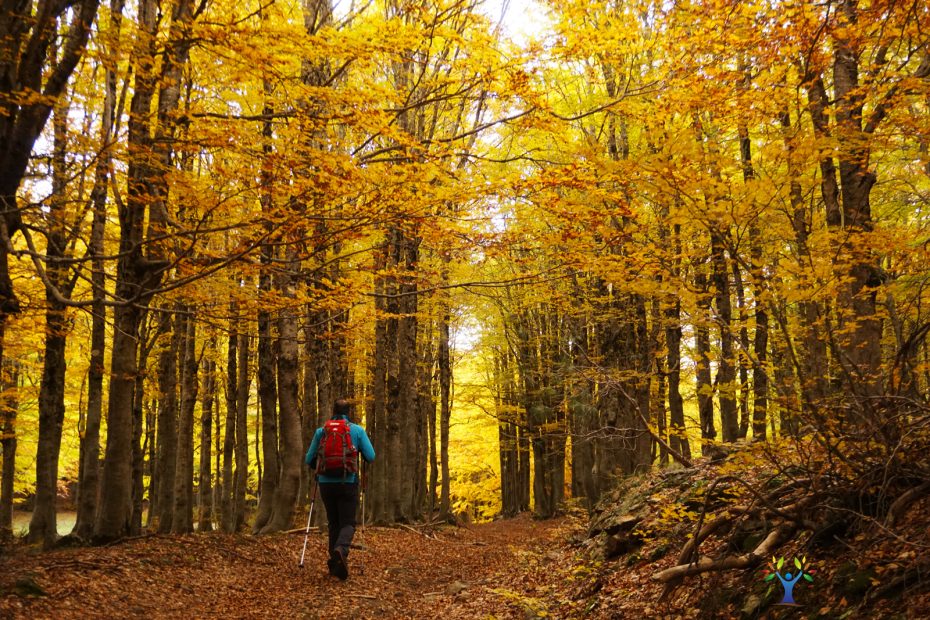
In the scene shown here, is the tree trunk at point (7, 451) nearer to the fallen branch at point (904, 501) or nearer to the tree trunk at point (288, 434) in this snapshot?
the tree trunk at point (288, 434)

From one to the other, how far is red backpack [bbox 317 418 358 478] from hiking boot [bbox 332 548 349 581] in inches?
36.0

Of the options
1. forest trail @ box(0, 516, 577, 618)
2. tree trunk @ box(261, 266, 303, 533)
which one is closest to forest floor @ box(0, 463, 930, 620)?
forest trail @ box(0, 516, 577, 618)

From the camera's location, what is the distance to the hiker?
753cm

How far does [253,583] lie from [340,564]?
105cm

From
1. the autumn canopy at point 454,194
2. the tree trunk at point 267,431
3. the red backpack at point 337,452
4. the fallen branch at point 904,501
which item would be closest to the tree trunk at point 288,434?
the autumn canopy at point 454,194

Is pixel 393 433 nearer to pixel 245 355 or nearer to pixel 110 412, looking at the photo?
pixel 245 355

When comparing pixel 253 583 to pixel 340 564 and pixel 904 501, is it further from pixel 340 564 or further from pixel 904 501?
pixel 904 501

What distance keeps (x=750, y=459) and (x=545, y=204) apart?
439 cm

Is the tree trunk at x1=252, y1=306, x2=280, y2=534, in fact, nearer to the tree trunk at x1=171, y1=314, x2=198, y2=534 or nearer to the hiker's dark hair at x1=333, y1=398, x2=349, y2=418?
the tree trunk at x1=171, y1=314, x2=198, y2=534

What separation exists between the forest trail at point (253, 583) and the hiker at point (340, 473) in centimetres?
57

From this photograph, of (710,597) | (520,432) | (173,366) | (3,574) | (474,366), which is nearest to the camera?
(710,597)

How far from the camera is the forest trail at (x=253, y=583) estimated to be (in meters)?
5.81

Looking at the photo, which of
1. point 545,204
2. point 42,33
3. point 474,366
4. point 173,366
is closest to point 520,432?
point 474,366

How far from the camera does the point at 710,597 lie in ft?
14.0
